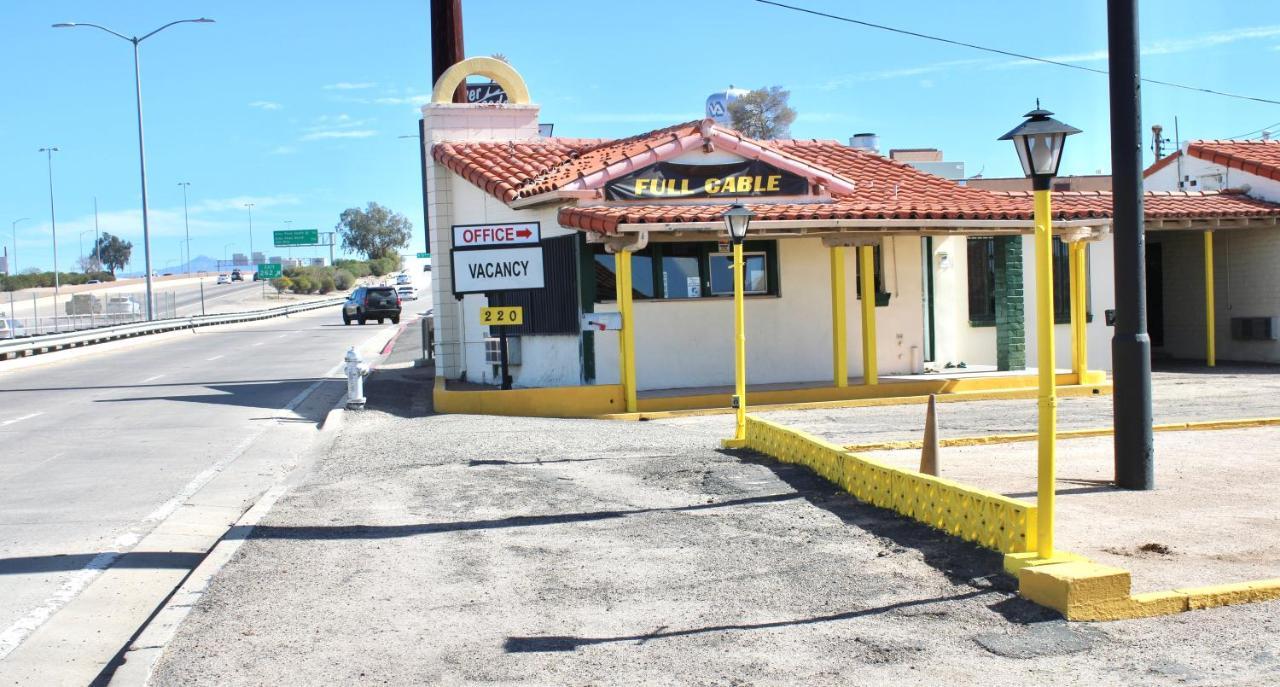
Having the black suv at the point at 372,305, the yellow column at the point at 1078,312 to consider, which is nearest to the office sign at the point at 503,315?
the yellow column at the point at 1078,312

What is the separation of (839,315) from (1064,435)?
5.53 meters

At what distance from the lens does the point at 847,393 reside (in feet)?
58.3

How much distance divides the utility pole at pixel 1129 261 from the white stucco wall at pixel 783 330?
30.8 feet

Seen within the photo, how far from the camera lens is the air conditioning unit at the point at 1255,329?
22750 mm

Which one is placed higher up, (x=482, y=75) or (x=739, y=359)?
(x=482, y=75)

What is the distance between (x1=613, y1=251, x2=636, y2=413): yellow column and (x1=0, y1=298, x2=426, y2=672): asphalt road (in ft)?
14.3

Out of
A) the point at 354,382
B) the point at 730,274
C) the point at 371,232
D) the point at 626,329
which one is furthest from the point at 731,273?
the point at 371,232

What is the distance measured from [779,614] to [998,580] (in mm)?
1246

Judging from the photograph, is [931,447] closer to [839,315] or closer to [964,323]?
Answer: [839,315]

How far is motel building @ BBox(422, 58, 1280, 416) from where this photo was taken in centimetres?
1728

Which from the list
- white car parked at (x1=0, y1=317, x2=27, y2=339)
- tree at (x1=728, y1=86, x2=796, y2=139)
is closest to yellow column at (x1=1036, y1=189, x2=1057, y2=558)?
white car parked at (x1=0, y1=317, x2=27, y2=339)

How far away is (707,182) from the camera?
18156 millimetres

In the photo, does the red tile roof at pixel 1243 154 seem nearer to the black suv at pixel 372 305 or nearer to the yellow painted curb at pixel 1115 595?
the yellow painted curb at pixel 1115 595

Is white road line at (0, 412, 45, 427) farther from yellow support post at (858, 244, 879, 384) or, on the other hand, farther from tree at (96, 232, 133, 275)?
tree at (96, 232, 133, 275)
